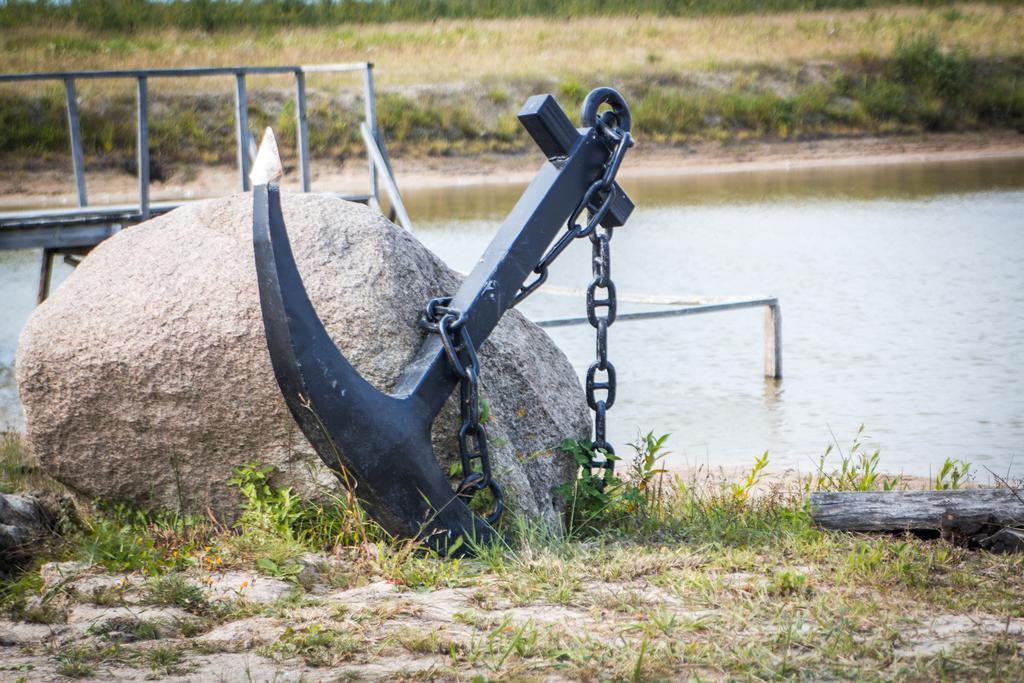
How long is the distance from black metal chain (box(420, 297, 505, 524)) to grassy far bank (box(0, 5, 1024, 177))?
68.8 feet

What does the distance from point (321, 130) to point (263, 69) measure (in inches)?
684

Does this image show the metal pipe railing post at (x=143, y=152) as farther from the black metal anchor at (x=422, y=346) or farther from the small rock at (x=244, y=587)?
the small rock at (x=244, y=587)

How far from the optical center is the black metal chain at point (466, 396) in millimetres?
3547

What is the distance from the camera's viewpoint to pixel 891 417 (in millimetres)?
8023

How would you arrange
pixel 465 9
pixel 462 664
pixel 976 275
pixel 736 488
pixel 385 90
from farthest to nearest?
pixel 465 9 < pixel 385 90 < pixel 976 275 < pixel 736 488 < pixel 462 664

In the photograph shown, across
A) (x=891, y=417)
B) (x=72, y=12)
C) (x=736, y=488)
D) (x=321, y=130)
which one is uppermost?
(x=72, y=12)

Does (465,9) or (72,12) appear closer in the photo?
(72,12)

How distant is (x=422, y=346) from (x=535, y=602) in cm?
92

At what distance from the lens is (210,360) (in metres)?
3.86

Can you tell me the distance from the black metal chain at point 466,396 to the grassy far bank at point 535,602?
215 mm

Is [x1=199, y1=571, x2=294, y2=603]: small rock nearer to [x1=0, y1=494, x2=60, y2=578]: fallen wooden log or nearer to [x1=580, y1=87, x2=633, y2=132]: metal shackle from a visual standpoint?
[x1=0, y1=494, x2=60, y2=578]: fallen wooden log

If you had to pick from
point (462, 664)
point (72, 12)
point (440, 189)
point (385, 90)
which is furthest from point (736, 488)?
point (72, 12)

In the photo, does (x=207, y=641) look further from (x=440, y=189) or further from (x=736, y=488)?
(x=440, y=189)

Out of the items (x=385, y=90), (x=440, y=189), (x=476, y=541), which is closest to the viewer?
(x=476, y=541)
